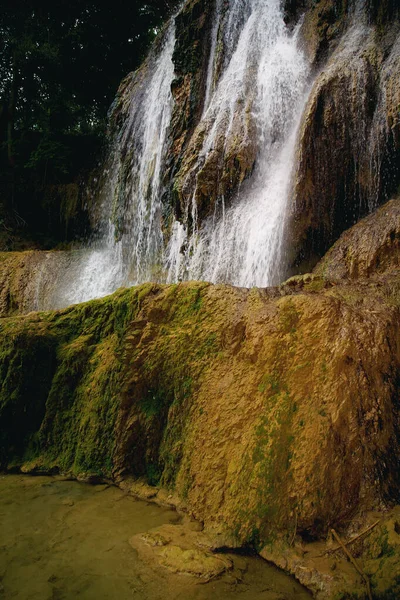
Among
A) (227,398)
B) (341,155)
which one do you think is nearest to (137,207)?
(341,155)

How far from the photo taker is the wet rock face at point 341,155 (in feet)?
17.9

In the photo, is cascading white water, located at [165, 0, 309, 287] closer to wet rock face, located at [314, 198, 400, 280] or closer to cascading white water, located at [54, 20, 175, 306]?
wet rock face, located at [314, 198, 400, 280]

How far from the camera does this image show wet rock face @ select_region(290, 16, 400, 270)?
215 inches

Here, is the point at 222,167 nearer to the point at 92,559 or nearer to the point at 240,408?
the point at 240,408

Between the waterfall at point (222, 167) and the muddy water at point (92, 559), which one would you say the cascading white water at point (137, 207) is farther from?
the muddy water at point (92, 559)

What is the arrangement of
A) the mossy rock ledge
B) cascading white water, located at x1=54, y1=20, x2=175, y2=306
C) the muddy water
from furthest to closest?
cascading white water, located at x1=54, y1=20, x2=175, y2=306 → the mossy rock ledge → the muddy water

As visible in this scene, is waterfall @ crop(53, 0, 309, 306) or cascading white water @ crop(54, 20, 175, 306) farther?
cascading white water @ crop(54, 20, 175, 306)

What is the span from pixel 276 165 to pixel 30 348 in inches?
186

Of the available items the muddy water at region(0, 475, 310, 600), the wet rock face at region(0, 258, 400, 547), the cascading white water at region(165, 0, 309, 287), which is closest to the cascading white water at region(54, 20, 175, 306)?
the cascading white water at region(165, 0, 309, 287)

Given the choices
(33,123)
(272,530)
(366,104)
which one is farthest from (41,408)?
(33,123)

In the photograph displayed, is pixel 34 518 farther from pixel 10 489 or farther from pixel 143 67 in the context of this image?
pixel 143 67

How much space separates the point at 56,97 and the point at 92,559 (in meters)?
15.1

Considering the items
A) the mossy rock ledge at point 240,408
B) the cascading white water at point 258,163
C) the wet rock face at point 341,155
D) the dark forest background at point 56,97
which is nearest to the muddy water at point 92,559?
the mossy rock ledge at point 240,408

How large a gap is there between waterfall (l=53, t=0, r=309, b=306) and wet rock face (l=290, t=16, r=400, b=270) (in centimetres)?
38
